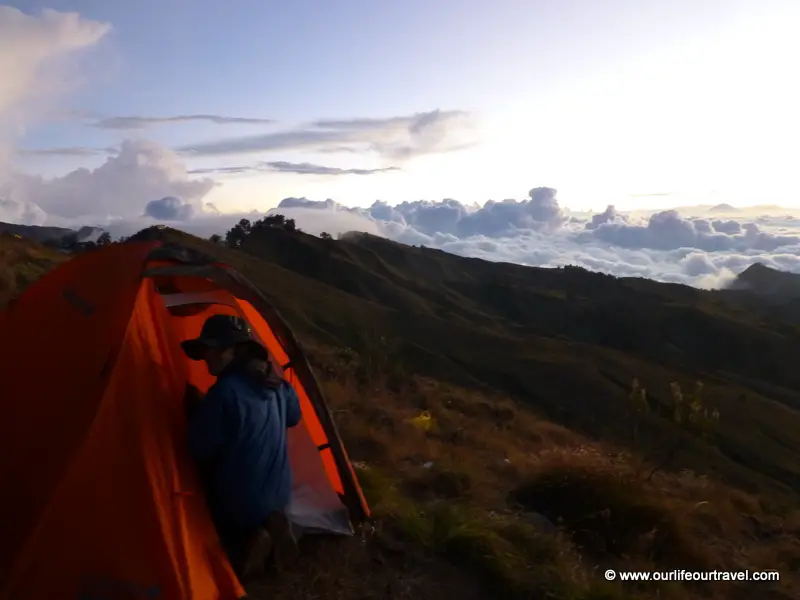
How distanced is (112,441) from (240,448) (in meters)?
0.91

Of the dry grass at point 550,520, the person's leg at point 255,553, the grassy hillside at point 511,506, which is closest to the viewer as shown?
the person's leg at point 255,553

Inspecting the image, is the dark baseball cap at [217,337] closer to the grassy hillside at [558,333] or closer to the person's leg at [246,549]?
the person's leg at [246,549]

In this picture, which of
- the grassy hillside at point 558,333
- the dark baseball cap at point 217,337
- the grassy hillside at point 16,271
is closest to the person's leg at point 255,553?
the dark baseball cap at point 217,337

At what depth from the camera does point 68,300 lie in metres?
5.86

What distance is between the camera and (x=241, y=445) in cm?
527

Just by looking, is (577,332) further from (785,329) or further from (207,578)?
(207,578)

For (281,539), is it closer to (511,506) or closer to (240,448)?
(240,448)

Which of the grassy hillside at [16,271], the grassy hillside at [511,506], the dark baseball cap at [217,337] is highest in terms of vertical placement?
the grassy hillside at [16,271]

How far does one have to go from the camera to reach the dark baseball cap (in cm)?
536

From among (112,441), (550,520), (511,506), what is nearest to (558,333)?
(511,506)

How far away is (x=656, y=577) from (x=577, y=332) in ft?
398

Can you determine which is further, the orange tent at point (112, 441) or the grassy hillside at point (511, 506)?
the grassy hillside at point (511, 506)

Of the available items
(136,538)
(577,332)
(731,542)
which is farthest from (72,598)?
(577,332)

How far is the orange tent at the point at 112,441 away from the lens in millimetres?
4699
